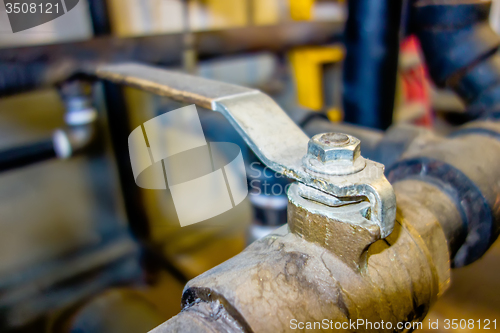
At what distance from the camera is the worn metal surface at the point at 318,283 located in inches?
10.3

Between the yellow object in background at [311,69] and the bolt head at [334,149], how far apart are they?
1.02 m

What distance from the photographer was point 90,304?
0.92 meters

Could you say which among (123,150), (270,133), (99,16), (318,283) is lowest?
(123,150)

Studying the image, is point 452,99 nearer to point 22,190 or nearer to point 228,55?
point 228,55

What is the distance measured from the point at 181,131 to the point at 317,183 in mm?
620

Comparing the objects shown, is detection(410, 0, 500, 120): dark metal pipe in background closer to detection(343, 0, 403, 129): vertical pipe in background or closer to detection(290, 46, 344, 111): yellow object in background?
detection(343, 0, 403, 129): vertical pipe in background

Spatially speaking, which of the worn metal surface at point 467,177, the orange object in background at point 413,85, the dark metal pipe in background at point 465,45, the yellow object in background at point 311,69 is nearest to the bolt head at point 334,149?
the worn metal surface at point 467,177

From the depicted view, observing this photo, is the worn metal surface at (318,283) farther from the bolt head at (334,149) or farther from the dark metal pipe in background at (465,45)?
the dark metal pipe in background at (465,45)

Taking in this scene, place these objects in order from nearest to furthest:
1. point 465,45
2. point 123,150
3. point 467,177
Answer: point 467,177 < point 465,45 < point 123,150

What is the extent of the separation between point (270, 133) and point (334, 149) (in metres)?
0.08

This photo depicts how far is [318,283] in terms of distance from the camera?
0.29 meters

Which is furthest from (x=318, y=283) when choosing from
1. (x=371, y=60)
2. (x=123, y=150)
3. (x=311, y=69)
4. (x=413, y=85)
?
(x=413, y=85)

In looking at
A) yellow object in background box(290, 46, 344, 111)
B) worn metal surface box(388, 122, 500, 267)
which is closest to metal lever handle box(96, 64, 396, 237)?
worn metal surface box(388, 122, 500, 267)

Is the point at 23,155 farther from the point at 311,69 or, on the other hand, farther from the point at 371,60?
the point at 311,69
